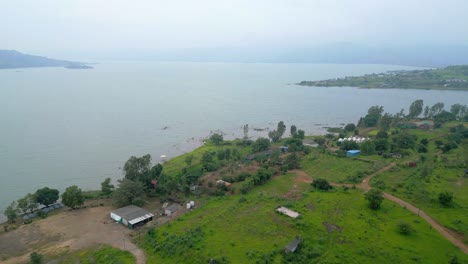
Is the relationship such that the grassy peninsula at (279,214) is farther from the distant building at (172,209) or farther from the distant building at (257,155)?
the distant building at (172,209)

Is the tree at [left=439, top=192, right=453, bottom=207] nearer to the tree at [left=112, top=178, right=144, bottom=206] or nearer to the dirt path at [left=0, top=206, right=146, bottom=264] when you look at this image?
the dirt path at [left=0, top=206, right=146, bottom=264]

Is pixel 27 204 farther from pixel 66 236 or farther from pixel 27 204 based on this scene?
pixel 66 236

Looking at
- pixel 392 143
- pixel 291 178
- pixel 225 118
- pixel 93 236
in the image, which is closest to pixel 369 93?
pixel 225 118

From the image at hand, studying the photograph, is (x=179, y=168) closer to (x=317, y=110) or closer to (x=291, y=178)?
(x=291, y=178)

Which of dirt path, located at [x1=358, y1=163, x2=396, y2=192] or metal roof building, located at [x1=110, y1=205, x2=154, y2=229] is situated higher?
dirt path, located at [x1=358, y1=163, x2=396, y2=192]

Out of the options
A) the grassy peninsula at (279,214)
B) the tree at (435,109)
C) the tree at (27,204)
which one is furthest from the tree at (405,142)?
the tree at (27,204)

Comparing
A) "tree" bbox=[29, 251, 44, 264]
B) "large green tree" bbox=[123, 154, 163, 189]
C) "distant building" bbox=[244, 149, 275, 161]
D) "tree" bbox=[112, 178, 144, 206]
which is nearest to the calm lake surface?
"large green tree" bbox=[123, 154, 163, 189]

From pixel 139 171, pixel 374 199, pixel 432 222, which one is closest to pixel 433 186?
pixel 432 222
